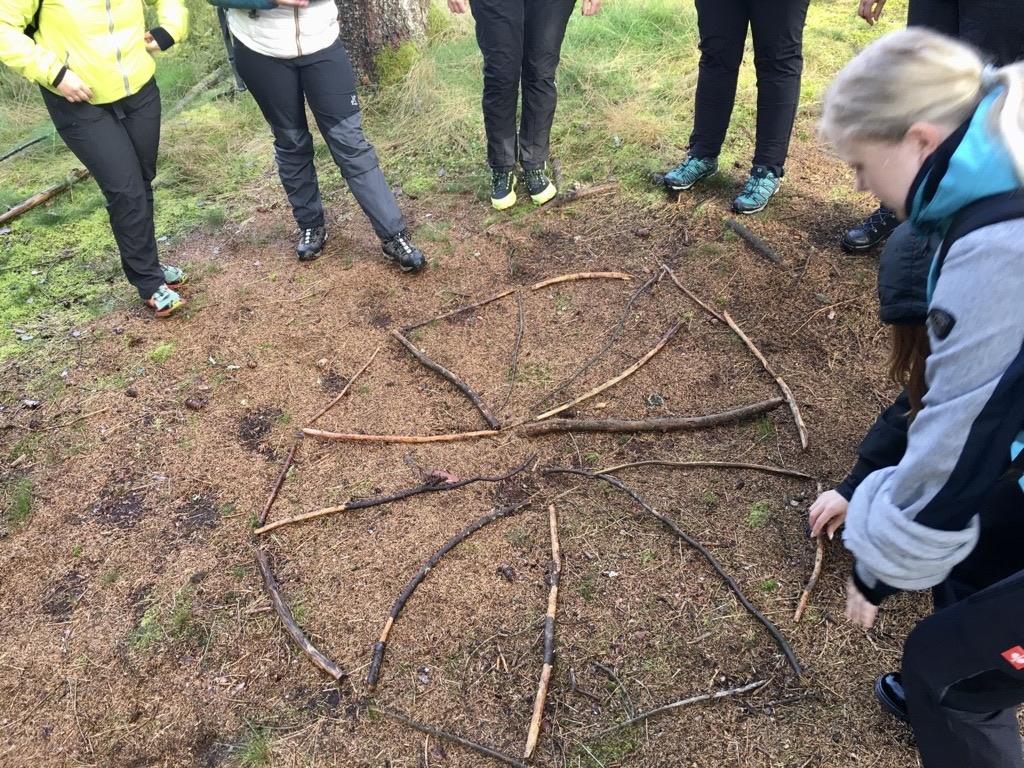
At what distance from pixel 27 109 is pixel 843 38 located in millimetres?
7788

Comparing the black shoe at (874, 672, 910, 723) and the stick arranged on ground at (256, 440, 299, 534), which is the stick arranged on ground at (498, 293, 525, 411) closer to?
the stick arranged on ground at (256, 440, 299, 534)

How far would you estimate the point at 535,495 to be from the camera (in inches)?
109

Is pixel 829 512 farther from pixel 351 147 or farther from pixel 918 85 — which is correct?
pixel 351 147

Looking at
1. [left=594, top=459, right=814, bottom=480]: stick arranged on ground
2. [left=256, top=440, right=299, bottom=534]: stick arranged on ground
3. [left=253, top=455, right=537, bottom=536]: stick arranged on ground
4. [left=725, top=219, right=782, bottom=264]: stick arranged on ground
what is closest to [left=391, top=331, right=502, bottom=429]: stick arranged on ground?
[left=253, top=455, right=537, bottom=536]: stick arranged on ground

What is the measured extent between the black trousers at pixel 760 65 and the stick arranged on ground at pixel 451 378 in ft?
7.31

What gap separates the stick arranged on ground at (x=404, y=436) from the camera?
9.96ft

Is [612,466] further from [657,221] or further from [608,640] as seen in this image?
[657,221]

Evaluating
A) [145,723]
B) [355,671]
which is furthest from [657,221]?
[145,723]

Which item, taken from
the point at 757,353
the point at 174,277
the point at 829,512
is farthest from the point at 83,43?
the point at 829,512

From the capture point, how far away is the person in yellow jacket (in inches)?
120

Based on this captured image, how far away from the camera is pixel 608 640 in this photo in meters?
2.29

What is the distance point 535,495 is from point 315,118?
2.52 m

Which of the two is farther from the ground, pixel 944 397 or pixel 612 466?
pixel 944 397

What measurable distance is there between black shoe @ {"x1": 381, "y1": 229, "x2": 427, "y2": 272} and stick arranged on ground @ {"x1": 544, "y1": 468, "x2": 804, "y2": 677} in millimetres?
1780
